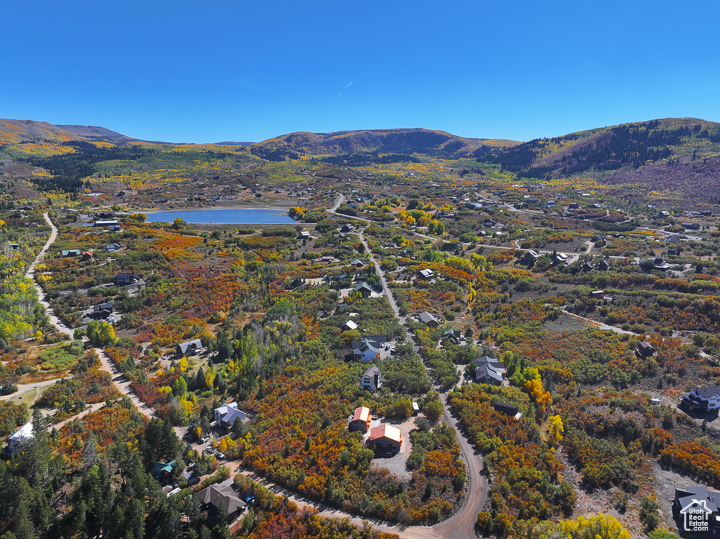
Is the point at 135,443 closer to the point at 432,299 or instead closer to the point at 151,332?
the point at 151,332

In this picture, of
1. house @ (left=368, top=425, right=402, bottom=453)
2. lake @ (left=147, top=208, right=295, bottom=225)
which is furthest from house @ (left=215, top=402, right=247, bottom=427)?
lake @ (left=147, top=208, right=295, bottom=225)

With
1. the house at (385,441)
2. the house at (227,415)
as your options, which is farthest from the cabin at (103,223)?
the house at (385,441)

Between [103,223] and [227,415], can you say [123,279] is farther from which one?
[103,223]

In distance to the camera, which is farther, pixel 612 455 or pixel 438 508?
pixel 612 455

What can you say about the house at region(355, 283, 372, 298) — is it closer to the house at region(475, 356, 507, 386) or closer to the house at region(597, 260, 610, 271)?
the house at region(475, 356, 507, 386)

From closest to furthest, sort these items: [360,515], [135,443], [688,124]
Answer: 1. [360,515]
2. [135,443]
3. [688,124]

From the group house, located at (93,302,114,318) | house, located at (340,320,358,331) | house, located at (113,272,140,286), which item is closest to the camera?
house, located at (340,320,358,331)

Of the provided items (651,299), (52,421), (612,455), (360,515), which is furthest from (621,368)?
(52,421)
